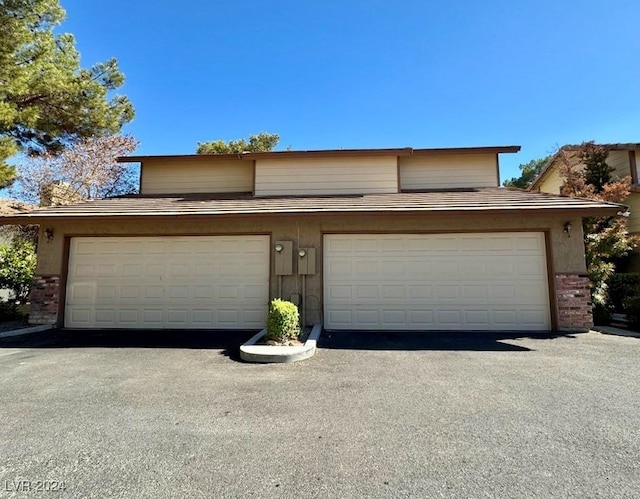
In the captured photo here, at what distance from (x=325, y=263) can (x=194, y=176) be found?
589 cm

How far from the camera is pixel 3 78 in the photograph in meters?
9.12

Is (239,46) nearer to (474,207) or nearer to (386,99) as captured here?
(386,99)

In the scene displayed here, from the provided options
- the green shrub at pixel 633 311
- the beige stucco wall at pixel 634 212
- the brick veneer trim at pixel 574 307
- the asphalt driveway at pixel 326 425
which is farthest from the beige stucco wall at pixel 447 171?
the asphalt driveway at pixel 326 425

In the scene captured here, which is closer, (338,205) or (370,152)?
(338,205)

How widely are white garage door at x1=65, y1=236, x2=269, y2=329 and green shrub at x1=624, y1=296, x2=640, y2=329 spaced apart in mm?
8714

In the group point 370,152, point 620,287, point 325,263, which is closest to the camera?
Answer: point 325,263

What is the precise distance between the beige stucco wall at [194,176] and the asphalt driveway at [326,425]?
6.55 metres

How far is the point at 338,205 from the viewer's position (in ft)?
27.6

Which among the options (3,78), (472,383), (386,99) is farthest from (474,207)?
(3,78)

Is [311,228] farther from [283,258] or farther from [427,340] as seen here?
[427,340]

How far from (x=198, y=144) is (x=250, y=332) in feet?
61.3

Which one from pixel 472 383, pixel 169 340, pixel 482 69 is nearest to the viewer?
pixel 472 383

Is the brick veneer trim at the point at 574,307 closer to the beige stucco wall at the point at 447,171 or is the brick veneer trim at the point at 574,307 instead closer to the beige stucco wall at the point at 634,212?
the beige stucco wall at the point at 447,171

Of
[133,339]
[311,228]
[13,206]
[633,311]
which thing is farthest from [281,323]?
[13,206]
